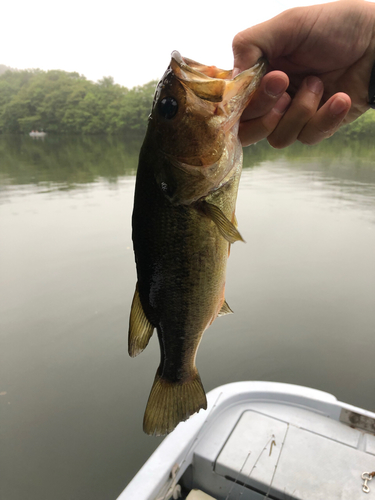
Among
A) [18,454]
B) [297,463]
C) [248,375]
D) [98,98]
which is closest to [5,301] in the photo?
[18,454]

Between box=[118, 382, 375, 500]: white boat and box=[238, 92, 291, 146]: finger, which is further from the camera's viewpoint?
box=[118, 382, 375, 500]: white boat

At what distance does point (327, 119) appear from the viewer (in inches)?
66.6

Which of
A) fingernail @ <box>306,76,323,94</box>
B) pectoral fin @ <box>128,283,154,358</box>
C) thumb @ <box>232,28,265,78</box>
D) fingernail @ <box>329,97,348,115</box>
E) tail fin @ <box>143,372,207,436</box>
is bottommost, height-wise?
tail fin @ <box>143,372,207,436</box>

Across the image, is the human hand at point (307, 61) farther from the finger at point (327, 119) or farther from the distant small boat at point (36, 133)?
the distant small boat at point (36, 133)

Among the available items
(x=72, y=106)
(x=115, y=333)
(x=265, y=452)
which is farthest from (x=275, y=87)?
(x=72, y=106)

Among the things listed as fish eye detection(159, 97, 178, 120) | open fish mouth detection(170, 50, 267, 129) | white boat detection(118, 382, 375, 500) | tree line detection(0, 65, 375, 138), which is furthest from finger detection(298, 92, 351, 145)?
tree line detection(0, 65, 375, 138)

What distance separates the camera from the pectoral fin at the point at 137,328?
145cm

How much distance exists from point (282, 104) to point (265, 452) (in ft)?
7.94

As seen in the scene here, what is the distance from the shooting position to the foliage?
61969mm

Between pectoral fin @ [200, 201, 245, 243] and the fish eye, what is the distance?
335mm

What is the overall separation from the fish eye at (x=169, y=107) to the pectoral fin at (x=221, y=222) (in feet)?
1.10

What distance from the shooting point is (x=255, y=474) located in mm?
2463

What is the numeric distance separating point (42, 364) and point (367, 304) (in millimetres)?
5793

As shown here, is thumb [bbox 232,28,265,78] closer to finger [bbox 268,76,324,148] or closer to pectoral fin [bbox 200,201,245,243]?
finger [bbox 268,76,324,148]
